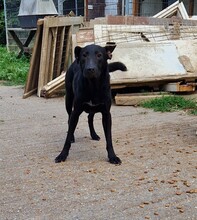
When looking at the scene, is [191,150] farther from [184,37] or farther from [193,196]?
[184,37]

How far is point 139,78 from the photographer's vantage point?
774 cm

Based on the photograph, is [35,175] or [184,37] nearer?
[35,175]

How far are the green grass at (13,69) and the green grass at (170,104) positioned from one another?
444cm

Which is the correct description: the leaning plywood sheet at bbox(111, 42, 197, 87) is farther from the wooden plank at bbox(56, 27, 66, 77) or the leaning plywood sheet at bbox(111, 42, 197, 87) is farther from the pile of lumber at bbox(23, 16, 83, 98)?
the wooden plank at bbox(56, 27, 66, 77)

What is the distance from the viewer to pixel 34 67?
8945 millimetres

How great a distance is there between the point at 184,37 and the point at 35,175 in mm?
5724

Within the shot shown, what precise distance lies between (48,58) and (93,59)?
465cm

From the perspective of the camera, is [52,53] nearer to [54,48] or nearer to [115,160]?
[54,48]

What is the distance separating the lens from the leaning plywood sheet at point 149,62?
774cm

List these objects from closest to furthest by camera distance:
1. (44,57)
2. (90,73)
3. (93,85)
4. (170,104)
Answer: (90,73)
(93,85)
(170,104)
(44,57)

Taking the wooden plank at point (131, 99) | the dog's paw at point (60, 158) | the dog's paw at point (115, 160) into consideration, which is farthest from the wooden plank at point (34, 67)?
the dog's paw at point (115, 160)

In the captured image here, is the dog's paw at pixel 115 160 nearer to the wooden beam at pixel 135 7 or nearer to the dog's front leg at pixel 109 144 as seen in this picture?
the dog's front leg at pixel 109 144

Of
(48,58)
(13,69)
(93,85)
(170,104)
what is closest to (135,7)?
(13,69)

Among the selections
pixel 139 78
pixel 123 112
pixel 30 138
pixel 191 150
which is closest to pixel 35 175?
pixel 30 138
